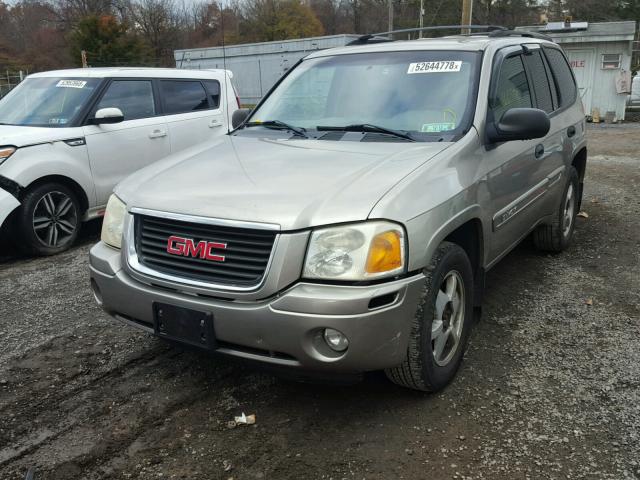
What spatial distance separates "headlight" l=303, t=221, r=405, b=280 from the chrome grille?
0.20m

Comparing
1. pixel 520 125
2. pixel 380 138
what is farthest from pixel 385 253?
pixel 520 125

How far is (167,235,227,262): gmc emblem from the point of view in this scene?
2.65 m

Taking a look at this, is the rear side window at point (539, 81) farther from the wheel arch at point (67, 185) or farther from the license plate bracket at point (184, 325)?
the wheel arch at point (67, 185)

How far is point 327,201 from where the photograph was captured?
2623mm

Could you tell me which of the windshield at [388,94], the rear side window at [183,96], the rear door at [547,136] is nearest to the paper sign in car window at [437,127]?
the windshield at [388,94]

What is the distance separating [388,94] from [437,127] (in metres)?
0.45

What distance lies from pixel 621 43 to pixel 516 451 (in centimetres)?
1862

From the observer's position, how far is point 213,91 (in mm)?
7602

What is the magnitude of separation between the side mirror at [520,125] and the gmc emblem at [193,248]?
177 centimetres

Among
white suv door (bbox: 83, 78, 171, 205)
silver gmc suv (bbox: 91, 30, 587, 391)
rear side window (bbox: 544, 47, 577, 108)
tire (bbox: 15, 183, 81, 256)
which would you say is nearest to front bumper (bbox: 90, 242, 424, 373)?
silver gmc suv (bbox: 91, 30, 587, 391)

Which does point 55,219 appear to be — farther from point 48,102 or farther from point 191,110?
point 191,110

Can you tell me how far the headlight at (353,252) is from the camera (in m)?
2.49

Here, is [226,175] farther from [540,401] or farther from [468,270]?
[540,401]

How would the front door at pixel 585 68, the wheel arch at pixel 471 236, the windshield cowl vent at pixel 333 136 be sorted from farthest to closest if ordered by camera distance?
the front door at pixel 585 68 → the windshield cowl vent at pixel 333 136 → the wheel arch at pixel 471 236
